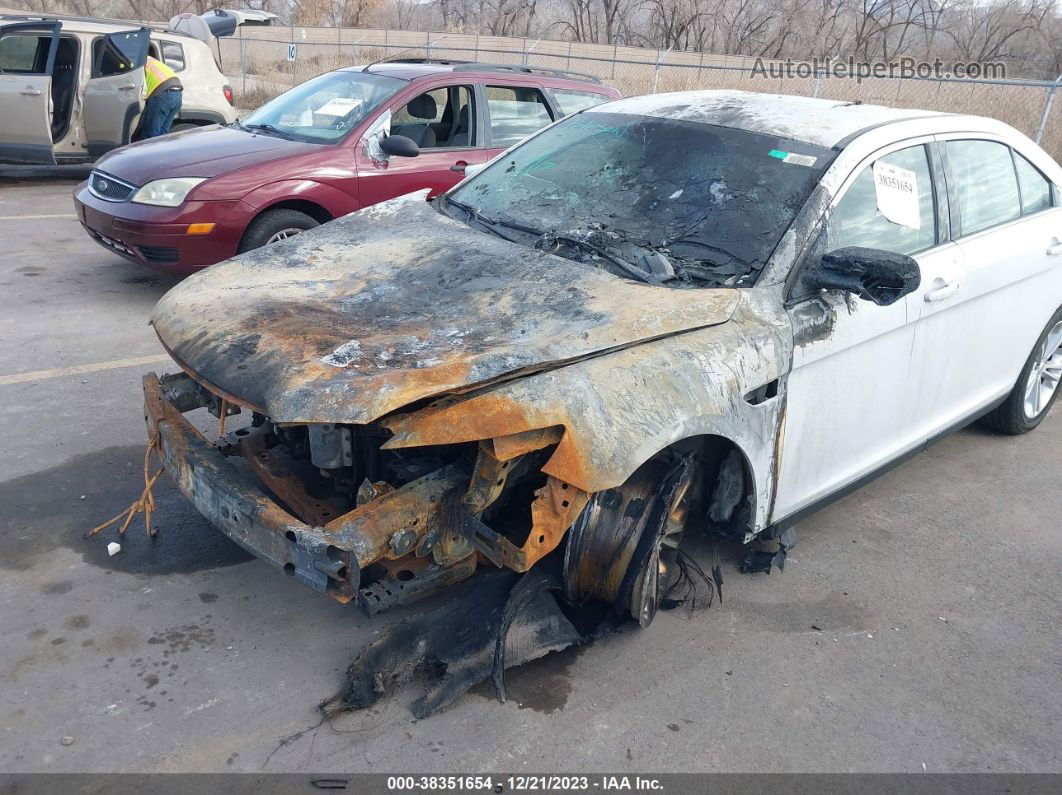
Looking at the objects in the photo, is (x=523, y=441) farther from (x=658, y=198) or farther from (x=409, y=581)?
(x=658, y=198)

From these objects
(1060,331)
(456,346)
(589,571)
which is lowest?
(589,571)

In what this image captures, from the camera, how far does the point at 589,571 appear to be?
3.05 m

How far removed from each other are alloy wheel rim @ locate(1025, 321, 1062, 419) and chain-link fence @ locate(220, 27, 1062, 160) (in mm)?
7165

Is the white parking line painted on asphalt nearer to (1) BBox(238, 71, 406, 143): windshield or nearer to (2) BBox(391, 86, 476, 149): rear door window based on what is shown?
(1) BBox(238, 71, 406, 143): windshield

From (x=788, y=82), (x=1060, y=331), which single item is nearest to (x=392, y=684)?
(x=1060, y=331)

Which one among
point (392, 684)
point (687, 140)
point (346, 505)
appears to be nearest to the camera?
point (392, 684)

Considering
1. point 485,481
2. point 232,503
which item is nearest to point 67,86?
point 232,503

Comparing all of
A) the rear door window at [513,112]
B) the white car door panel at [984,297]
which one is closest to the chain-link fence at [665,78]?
the rear door window at [513,112]

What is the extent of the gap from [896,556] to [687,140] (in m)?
2.04

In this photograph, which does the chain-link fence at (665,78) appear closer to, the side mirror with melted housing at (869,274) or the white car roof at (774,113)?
the white car roof at (774,113)

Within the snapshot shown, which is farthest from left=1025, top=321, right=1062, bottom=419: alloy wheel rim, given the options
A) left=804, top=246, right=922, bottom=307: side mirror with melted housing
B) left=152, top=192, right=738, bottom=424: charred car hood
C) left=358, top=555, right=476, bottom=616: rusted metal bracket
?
left=358, top=555, right=476, bottom=616: rusted metal bracket

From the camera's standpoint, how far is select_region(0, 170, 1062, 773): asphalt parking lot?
2.69m

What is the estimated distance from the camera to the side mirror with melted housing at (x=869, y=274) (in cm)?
306

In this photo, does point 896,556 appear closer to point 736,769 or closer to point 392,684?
point 736,769
